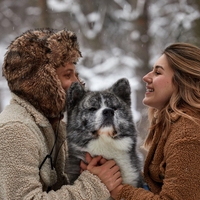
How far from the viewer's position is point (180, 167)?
249 cm

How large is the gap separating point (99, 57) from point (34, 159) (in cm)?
804

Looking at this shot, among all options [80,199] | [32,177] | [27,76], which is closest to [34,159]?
[32,177]

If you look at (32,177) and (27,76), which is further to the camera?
(27,76)

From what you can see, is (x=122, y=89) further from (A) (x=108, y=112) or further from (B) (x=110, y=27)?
(B) (x=110, y=27)

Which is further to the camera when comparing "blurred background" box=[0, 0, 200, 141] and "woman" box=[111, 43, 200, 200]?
"blurred background" box=[0, 0, 200, 141]

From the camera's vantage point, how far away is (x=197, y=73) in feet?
9.38

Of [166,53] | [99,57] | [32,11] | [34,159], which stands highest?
[166,53]

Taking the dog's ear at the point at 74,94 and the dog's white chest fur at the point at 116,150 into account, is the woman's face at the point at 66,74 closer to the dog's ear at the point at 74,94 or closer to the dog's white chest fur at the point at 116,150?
the dog's ear at the point at 74,94

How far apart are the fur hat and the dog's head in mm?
120

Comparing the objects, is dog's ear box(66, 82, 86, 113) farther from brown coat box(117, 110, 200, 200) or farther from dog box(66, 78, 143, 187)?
brown coat box(117, 110, 200, 200)

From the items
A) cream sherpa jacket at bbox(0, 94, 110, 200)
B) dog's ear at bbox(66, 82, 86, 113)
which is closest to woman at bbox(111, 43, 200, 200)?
cream sherpa jacket at bbox(0, 94, 110, 200)

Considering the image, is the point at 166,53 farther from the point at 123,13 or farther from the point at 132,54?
the point at 123,13

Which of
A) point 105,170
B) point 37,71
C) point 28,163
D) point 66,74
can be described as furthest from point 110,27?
point 28,163

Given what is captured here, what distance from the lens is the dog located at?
2.74 metres
